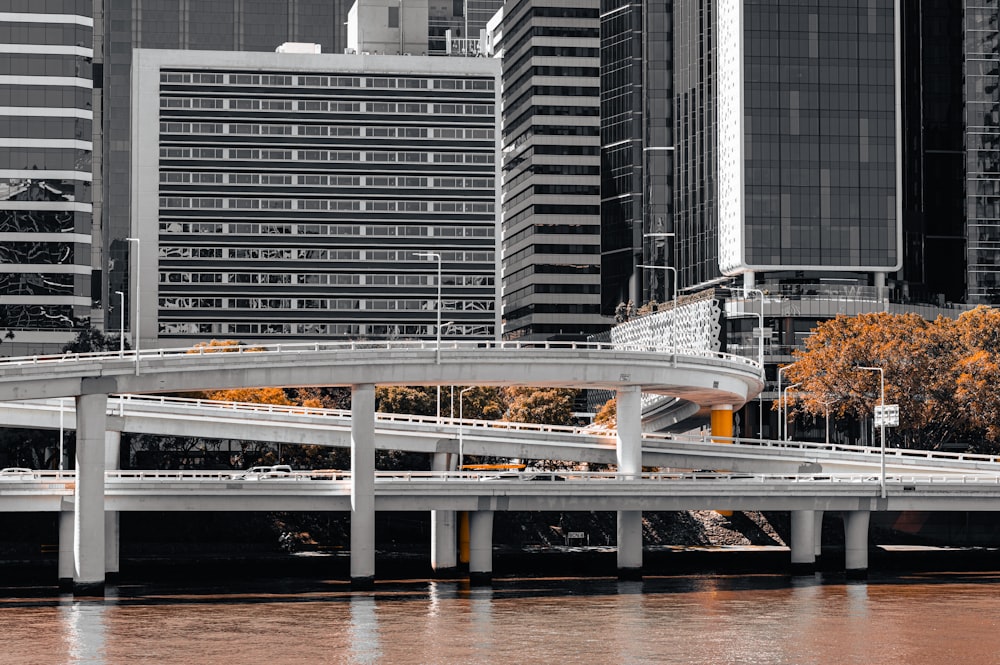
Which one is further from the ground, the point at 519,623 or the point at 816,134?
the point at 816,134

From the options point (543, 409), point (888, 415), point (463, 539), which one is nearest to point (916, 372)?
point (888, 415)

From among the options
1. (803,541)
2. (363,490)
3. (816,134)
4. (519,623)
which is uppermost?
(816,134)

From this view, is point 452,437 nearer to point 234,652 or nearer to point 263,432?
point 263,432

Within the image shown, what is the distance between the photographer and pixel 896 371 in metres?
147

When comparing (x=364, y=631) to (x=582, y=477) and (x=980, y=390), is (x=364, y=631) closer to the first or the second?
(x=582, y=477)

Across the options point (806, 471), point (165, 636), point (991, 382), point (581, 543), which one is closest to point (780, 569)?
point (806, 471)

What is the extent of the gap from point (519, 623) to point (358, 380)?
27.4m

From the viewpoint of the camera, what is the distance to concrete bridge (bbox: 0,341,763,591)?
345 feet

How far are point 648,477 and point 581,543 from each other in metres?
15.1

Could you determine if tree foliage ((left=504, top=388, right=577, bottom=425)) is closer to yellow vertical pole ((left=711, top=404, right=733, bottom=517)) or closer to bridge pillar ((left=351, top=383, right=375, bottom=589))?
yellow vertical pole ((left=711, top=404, right=733, bottom=517))

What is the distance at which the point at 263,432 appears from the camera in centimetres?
13175

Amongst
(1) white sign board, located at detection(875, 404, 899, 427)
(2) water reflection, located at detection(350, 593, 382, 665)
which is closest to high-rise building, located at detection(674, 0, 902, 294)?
(1) white sign board, located at detection(875, 404, 899, 427)

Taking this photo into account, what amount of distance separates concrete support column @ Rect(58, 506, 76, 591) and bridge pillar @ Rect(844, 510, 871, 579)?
5043 centimetres

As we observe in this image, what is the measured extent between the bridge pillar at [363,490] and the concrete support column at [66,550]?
56.5 ft
